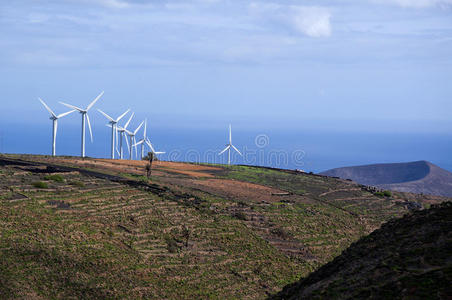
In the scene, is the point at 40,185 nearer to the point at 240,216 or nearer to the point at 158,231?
the point at 158,231

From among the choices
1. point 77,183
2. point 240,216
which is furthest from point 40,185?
point 240,216

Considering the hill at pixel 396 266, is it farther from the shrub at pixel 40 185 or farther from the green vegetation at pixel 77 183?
the green vegetation at pixel 77 183

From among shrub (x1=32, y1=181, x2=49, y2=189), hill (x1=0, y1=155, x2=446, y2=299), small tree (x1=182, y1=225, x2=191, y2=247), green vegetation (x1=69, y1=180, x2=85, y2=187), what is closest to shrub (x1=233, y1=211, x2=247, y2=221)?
hill (x1=0, y1=155, x2=446, y2=299)

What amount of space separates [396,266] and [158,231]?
46.0m

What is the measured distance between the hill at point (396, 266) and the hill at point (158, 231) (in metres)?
19.4

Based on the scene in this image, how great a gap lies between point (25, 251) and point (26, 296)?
976cm

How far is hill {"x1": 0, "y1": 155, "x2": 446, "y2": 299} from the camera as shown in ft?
194

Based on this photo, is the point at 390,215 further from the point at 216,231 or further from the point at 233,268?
the point at 233,268

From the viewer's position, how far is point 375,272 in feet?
123

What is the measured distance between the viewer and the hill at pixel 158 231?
59281 millimetres

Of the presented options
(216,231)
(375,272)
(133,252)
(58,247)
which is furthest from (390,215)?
(375,272)

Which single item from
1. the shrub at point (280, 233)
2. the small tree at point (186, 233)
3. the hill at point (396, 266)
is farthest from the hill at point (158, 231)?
the hill at point (396, 266)

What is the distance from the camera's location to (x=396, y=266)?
3722 centimetres

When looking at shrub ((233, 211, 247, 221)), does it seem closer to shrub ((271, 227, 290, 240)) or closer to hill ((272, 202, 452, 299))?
shrub ((271, 227, 290, 240))
